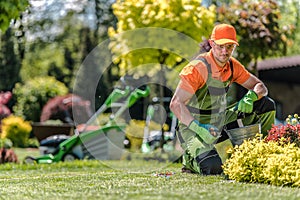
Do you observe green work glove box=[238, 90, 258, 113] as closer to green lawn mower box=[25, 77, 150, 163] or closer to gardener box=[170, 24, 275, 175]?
gardener box=[170, 24, 275, 175]

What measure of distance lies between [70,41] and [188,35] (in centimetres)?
1764

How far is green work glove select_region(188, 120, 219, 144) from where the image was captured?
202 inches

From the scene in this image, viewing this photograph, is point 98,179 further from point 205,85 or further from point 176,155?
point 176,155

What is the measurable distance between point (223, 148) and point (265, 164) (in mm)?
744

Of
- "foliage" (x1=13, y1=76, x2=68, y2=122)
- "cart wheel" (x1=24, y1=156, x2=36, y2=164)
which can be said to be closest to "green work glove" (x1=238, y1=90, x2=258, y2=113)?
"cart wheel" (x1=24, y1=156, x2=36, y2=164)

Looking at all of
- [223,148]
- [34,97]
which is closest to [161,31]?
[223,148]

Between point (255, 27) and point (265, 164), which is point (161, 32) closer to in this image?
point (255, 27)

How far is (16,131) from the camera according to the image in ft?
55.8

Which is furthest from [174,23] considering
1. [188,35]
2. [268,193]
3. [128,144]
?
[268,193]

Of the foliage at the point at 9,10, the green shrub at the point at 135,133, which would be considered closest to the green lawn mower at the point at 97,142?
the green shrub at the point at 135,133

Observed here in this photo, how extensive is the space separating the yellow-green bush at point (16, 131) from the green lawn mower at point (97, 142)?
561 cm

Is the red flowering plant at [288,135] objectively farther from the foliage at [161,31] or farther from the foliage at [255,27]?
the foliage at [255,27]

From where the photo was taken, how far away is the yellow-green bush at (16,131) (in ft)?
55.3

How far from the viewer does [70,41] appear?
27.2 m
